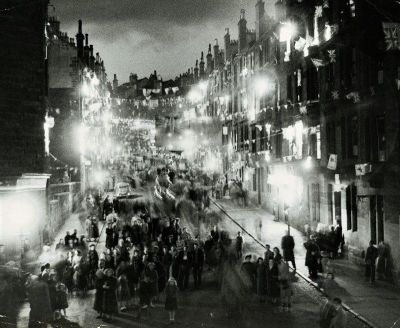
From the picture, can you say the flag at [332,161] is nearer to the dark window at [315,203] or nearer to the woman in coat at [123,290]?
the dark window at [315,203]

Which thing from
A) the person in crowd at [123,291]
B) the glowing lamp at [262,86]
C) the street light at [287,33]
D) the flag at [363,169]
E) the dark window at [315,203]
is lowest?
the person in crowd at [123,291]

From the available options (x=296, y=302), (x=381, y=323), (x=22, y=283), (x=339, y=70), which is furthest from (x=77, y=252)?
(x=339, y=70)

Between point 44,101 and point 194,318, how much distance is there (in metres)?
17.5

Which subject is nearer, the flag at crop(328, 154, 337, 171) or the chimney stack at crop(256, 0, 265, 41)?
the flag at crop(328, 154, 337, 171)

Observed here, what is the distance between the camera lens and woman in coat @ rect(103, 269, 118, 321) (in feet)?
46.1

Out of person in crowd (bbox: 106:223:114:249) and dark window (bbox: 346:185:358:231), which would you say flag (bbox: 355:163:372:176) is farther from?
person in crowd (bbox: 106:223:114:249)

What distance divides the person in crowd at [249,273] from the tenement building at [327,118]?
6.00m

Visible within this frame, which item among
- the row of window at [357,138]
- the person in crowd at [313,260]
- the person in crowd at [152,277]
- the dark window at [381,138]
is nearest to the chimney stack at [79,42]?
the row of window at [357,138]

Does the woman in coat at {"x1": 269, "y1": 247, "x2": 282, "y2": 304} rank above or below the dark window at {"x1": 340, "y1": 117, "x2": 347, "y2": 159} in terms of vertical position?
below

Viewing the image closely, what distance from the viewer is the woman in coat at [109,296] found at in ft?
46.1

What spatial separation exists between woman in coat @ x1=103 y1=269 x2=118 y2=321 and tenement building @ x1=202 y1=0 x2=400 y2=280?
10.8m

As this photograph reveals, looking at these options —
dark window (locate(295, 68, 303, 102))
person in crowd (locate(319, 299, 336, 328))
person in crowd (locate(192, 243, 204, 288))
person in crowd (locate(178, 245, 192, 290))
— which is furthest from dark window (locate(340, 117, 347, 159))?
person in crowd (locate(319, 299, 336, 328))

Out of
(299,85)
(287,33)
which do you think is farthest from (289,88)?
(287,33)

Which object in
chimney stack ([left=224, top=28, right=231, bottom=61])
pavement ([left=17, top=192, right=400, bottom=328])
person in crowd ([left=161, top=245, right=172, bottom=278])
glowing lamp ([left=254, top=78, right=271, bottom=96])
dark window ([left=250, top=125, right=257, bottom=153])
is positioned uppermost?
chimney stack ([left=224, top=28, right=231, bottom=61])
